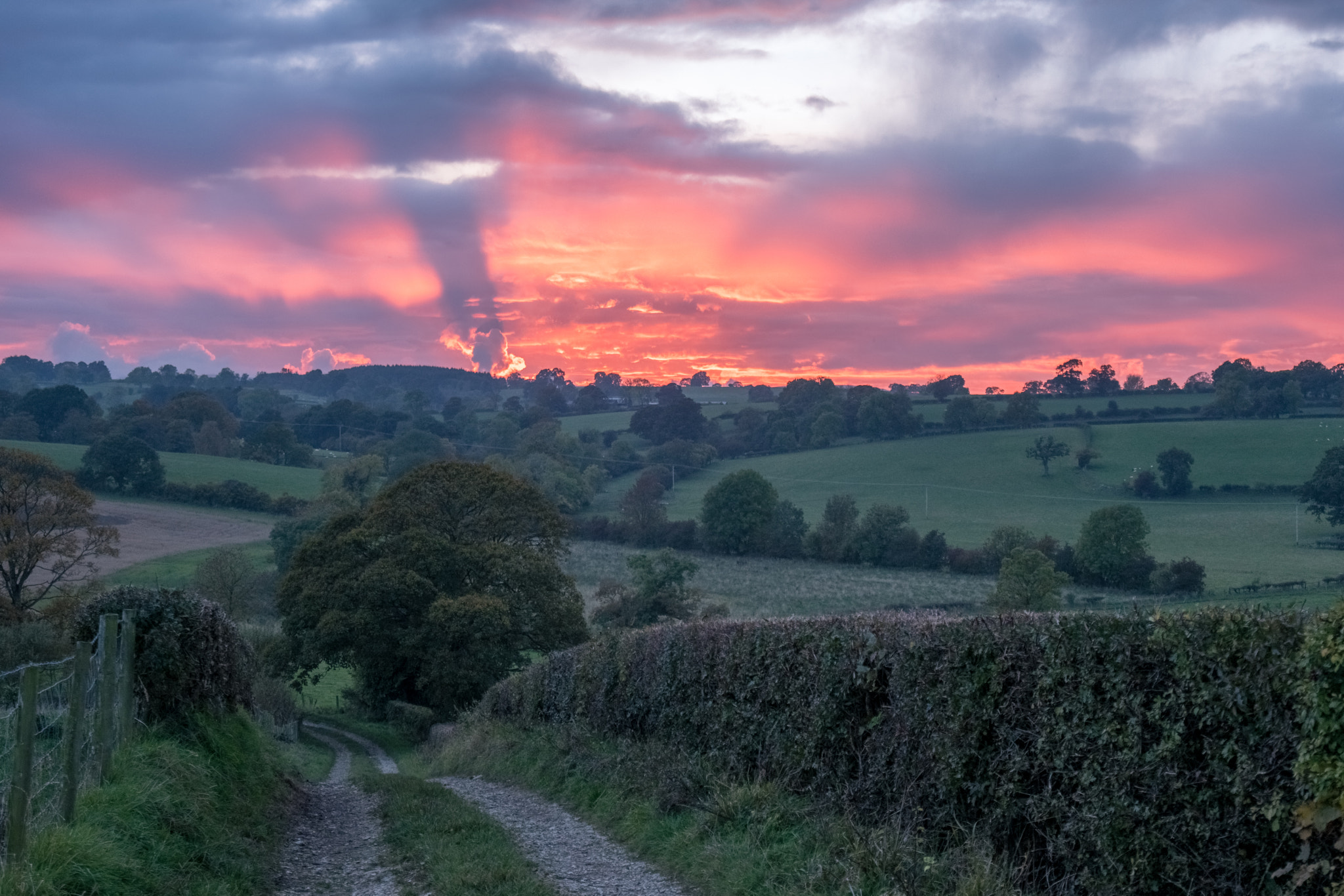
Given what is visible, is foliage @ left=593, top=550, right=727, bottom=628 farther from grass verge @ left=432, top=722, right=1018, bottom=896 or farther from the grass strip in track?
the grass strip in track

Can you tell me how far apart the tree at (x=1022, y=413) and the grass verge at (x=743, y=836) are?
271 feet

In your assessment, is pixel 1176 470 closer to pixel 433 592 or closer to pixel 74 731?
pixel 433 592

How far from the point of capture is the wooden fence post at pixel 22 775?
5691 mm

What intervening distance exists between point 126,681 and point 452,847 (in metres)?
3.63

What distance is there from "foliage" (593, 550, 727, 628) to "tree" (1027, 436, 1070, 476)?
39352mm

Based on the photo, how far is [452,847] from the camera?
9.55 m

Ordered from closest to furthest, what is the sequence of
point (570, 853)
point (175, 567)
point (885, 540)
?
point (570, 853) < point (175, 567) < point (885, 540)

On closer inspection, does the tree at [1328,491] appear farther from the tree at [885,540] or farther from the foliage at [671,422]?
the foliage at [671,422]

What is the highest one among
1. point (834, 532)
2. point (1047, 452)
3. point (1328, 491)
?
point (1047, 452)

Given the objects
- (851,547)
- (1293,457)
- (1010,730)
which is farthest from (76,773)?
(1293,457)

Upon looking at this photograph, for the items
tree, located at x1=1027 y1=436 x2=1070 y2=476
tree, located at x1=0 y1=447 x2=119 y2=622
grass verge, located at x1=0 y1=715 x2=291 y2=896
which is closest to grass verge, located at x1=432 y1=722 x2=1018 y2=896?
grass verge, located at x1=0 y1=715 x2=291 y2=896

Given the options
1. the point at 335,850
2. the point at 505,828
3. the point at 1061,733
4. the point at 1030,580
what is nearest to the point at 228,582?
the point at 1030,580

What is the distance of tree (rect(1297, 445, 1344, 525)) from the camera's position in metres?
47.3

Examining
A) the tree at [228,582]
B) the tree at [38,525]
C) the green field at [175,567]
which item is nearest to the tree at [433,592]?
the tree at [38,525]
